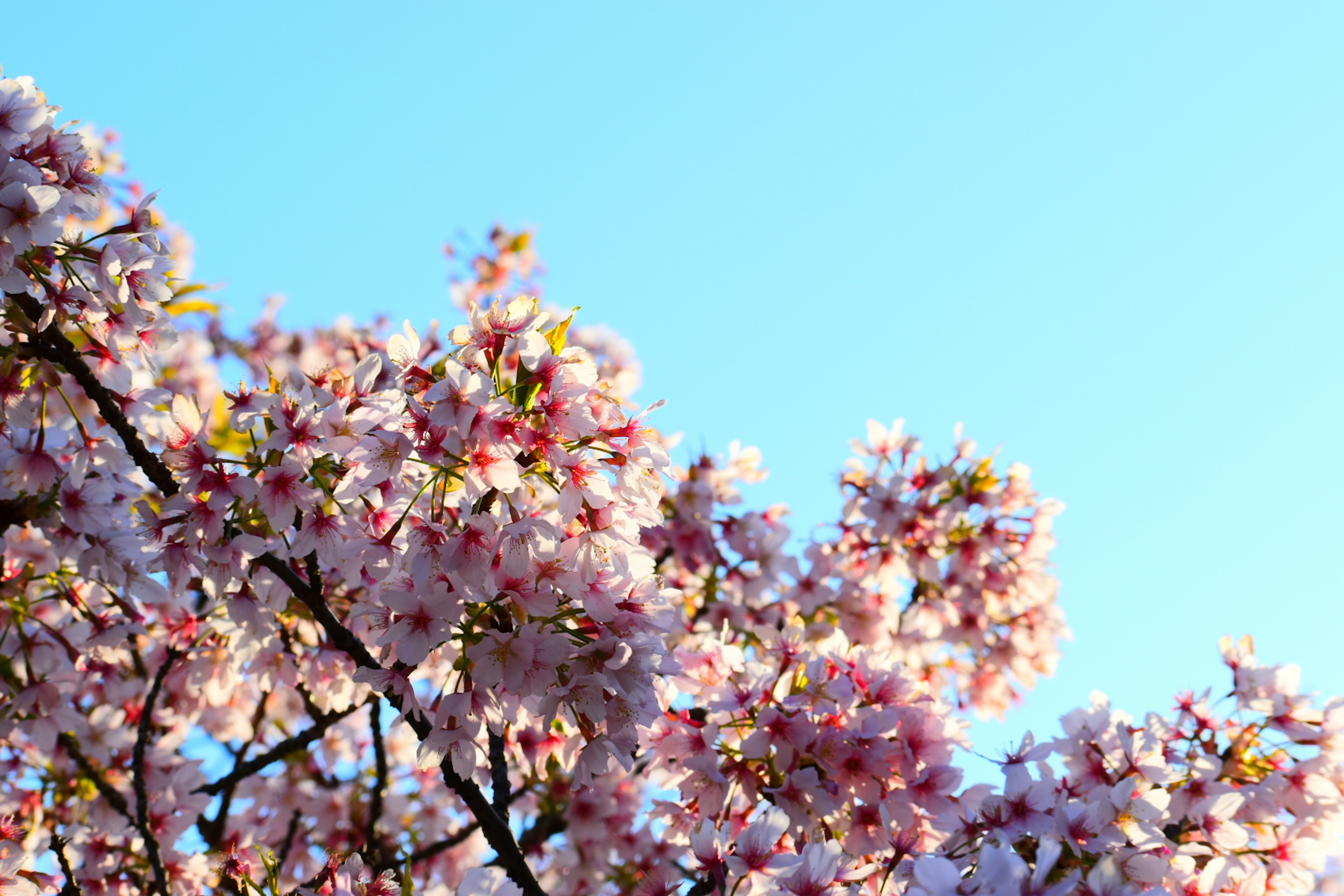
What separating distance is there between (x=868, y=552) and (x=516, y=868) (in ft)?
10.3

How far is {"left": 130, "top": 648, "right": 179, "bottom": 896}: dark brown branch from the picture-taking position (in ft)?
11.5

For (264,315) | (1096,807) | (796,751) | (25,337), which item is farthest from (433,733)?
(264,315)

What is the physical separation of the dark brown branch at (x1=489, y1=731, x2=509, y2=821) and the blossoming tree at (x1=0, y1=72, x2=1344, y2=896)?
0.04 feet

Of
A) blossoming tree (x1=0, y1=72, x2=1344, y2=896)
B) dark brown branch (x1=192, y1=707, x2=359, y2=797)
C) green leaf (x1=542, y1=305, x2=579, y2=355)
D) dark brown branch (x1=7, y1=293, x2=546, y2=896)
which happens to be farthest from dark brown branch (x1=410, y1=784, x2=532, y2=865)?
green leaf (x1=542, y1=305, x2=579, y2=355)

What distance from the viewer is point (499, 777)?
3.01 m

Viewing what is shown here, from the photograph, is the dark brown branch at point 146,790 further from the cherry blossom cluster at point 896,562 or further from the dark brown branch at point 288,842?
the cherry blossom cluster at point 896,562

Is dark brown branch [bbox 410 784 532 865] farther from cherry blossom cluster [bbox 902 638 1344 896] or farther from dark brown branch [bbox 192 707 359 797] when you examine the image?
cherry blossom cluster [bbox 902 638 1344 896]

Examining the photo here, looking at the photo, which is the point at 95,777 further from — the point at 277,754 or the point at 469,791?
the point at 469,791

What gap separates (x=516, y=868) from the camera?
2.91m

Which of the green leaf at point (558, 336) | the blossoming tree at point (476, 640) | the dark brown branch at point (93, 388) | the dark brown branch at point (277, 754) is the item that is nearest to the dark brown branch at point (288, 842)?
the blossoming tree at point (476, 640)

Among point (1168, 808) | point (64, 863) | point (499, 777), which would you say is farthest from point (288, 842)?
point (1168, 808)

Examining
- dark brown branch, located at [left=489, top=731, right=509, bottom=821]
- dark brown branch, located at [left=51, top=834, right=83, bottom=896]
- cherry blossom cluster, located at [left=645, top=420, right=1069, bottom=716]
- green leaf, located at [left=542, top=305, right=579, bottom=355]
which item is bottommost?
dark brown branch, located at [left=51, top=834, right=83, bottom=896]

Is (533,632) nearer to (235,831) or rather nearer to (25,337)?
(25,337)

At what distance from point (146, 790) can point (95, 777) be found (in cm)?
29
